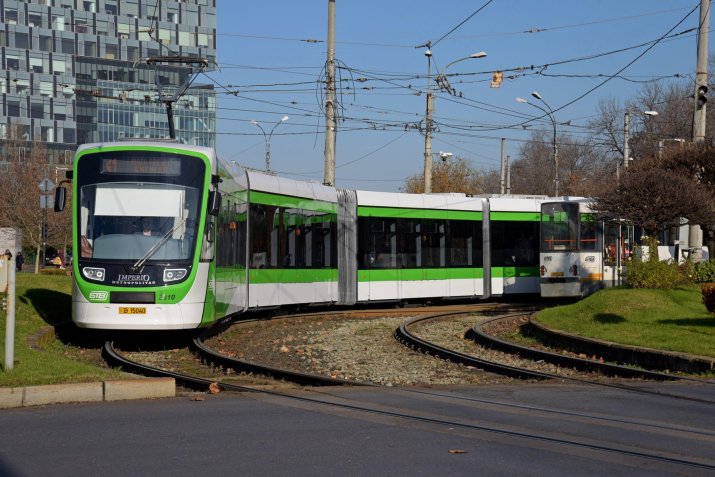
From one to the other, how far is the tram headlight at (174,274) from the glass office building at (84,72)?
91.9 meters

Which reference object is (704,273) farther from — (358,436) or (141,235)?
(358,436)

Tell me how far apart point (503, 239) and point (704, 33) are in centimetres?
957

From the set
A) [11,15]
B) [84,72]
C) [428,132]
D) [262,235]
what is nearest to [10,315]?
[262,235]

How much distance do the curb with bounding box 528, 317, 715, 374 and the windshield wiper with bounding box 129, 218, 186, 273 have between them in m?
7.30

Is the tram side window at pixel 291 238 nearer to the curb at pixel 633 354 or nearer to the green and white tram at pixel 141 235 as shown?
the green and white tram at pixel 141 235

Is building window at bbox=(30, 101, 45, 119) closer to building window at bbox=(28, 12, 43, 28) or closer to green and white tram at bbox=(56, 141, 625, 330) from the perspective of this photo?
building window at bbox=(28, 12, 43, 28)

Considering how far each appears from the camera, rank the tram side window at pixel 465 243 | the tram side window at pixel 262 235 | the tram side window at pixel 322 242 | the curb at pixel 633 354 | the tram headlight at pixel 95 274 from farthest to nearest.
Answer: the tram side window at pixel 465 243, the tram side window at pixel 322 242, the tram side window at pixel 262 235, the tram headlight at pixel 95 274, the curb at pixel 633 354

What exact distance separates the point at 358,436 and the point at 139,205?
885 cm

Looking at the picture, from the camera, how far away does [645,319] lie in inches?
757

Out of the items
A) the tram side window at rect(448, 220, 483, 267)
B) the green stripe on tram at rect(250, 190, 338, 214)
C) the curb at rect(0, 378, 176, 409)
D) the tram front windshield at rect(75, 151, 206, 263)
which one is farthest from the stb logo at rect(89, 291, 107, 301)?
the tram side window at rect(448, 220, 483, 267)

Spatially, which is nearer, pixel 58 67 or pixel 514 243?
pixel 514 243

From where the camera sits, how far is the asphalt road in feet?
24.2

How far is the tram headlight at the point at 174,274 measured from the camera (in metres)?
16.3

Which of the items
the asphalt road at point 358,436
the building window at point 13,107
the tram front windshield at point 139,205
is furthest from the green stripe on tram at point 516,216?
the building window at point 13,107
